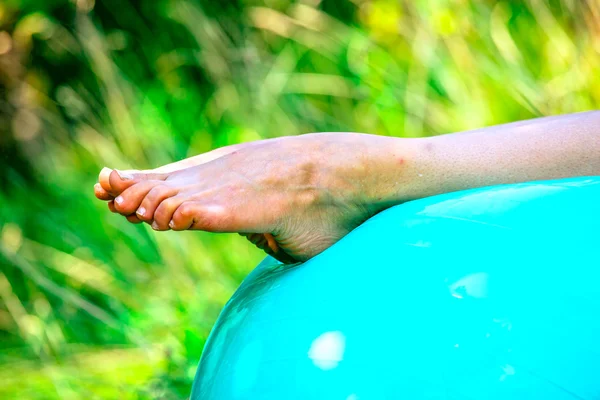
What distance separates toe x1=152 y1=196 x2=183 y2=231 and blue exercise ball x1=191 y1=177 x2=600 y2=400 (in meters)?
0.20

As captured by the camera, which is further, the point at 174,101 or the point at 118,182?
the point at 174,101

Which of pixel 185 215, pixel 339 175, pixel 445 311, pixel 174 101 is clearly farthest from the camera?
pixel 174 101

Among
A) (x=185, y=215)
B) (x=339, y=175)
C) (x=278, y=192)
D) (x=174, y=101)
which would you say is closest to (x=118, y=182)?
(x=185, y=215)

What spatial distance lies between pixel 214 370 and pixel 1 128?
216 cm

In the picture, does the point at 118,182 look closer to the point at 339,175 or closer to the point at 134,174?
the point at 134,174

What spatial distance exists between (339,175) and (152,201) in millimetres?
313

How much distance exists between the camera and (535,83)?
271 centimetres

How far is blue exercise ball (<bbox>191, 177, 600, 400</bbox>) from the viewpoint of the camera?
93 cm

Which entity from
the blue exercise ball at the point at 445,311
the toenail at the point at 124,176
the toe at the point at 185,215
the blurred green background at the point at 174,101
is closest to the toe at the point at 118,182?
the toenail at the point at 124,176

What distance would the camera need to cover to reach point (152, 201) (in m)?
1.25

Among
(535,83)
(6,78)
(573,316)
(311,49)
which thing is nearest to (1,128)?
(6,78)

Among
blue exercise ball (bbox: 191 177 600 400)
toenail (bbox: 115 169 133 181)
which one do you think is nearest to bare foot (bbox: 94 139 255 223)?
toenail (bbox: 115 169 133 181)

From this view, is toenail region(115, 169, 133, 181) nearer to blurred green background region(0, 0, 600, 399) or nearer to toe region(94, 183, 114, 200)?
toe region(94, 183, 114, 200)

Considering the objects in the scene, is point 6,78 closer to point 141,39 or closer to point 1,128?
point 1,128
